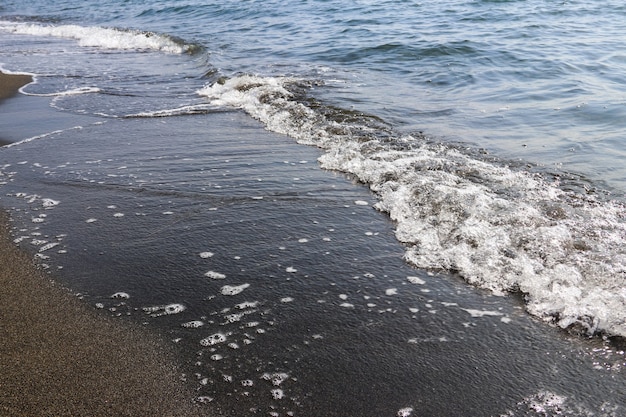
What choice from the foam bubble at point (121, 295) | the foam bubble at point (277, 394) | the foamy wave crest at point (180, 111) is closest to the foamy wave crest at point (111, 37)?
the foamy wave crest at point (180, 111)

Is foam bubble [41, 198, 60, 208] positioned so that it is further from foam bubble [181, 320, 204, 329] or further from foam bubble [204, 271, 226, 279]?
foam bubble [181, 320, 204, 329]

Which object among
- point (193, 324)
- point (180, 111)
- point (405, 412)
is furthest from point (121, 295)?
point (180, 111)

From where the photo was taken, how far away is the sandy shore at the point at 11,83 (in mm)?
8836

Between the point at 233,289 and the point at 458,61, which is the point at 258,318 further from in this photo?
the point at 458,61

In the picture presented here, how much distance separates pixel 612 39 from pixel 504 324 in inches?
469

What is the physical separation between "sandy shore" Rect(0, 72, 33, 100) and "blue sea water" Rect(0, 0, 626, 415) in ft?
0.87

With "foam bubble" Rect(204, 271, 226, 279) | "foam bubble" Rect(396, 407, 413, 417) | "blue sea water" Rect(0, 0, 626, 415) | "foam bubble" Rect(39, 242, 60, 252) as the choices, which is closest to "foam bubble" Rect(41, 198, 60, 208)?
"foam bubble" Rect(39, 242, 60, 252)

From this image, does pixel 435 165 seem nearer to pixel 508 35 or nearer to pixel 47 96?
pixel 47 96

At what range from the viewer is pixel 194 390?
2588 mm

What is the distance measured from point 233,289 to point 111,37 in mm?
14694

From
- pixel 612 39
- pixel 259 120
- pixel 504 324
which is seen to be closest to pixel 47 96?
pixel 259 120

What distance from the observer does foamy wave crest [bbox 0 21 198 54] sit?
14228mm

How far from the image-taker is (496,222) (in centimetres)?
425

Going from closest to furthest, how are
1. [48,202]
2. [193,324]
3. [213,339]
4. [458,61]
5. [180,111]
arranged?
[213,339] → [193,324] → [48,202] → [180,111] → [458,61]
